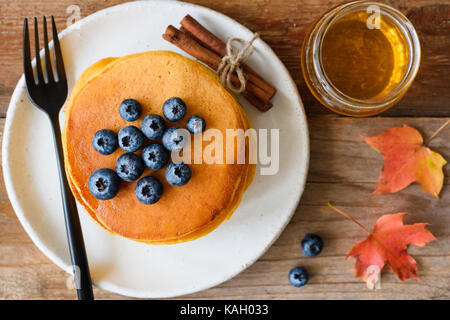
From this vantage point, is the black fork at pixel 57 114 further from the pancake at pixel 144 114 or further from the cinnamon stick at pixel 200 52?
the cinnamon stick at pixel 200 52

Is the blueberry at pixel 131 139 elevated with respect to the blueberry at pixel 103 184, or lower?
elevated

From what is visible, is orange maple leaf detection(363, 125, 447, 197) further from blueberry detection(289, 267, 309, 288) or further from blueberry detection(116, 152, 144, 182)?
blueberry detection(116, 152, 144, 182)

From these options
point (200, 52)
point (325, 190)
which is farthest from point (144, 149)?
point (325, 190)

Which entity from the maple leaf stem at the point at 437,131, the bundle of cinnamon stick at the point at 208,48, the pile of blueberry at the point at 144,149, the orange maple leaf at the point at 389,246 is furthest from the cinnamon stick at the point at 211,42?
the maple leaf stem at the point at 437,131

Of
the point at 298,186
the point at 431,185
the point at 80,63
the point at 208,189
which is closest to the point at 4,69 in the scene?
the point at 80,63

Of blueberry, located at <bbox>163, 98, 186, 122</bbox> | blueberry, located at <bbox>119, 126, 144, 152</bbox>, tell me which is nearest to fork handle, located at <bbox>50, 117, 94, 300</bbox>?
blueberry, located at <bbox>119, 126, 144, 152</bbox>

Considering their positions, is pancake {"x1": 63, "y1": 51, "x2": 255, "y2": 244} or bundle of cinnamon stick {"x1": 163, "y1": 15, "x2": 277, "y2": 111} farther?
bundle of cinnamon stick {"x1": 163, "y1": 15, "x2": 277, "y2": 111}

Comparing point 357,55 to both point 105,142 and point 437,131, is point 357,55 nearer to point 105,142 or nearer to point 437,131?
point 437,131
